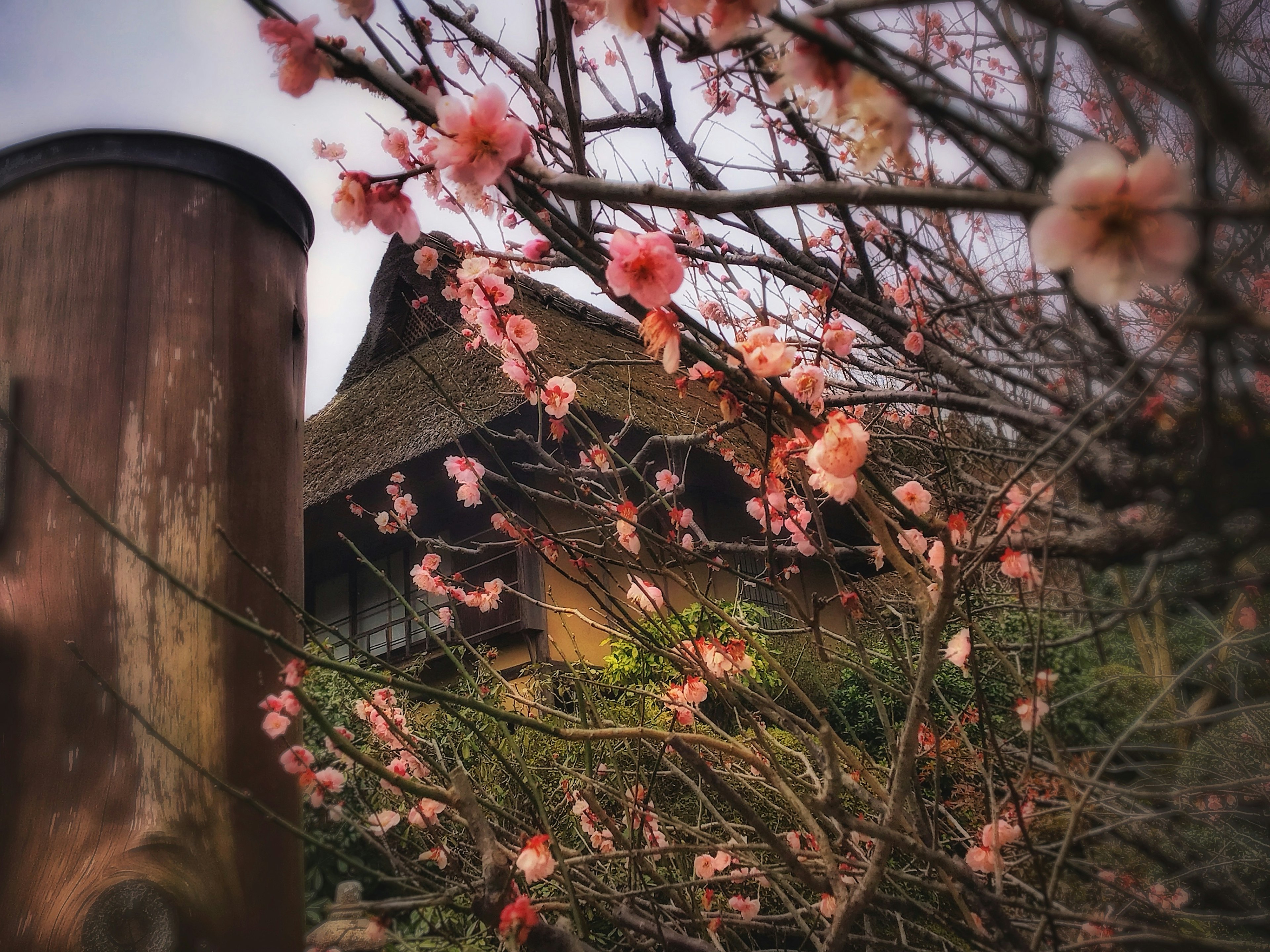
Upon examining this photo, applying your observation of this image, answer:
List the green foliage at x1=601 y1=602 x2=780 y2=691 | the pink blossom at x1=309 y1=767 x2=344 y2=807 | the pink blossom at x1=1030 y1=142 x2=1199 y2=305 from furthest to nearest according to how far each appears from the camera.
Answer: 1. the green foliage at x1=601 y1=602 x2=780 y2=691
2. the pink blossom at x1=309 y1=767 x2=344 y2=807
3. the pink blossom at x1=1030 y1=142 x2=1199 y2=305

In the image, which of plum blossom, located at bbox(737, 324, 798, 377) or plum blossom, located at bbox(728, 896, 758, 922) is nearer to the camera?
plum blossom, located at bbox(737, 324, 798, 377)

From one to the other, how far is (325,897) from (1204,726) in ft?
9.48

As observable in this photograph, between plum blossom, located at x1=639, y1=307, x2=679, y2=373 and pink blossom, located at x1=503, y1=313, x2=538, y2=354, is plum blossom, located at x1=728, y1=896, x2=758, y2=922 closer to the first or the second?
pink blossom, located at x1=503, y1=313, x2=538, y2=354

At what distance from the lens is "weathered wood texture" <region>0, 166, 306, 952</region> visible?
A: 0.91 metres

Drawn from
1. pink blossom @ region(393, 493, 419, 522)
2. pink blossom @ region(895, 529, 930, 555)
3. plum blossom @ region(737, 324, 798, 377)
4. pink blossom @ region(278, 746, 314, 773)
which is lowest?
pink blossom @ region(278, 746, 314, 773)

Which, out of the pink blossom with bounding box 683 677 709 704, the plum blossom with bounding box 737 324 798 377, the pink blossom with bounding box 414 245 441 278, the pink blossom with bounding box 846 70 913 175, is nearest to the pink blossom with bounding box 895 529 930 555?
the plum blossom with bounding box 737 324 798 377

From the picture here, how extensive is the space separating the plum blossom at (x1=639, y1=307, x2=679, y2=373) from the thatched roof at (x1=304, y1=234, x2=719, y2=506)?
4.16 metres

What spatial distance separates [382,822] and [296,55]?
1.61m

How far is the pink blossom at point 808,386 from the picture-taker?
56.3 inches

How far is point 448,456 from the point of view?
5840mm

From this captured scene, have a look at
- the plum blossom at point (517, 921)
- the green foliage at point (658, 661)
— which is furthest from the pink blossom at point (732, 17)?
the green foliage at point (658, 661)

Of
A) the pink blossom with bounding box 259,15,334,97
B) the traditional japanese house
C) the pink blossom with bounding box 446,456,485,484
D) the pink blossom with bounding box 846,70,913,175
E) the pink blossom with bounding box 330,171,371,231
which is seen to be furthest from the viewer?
the traditional japanese house

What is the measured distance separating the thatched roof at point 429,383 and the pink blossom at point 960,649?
374 centimetres

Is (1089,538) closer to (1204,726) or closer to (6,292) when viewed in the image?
(1204,726)
